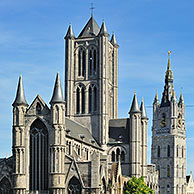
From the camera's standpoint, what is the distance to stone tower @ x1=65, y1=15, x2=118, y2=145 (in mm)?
121375

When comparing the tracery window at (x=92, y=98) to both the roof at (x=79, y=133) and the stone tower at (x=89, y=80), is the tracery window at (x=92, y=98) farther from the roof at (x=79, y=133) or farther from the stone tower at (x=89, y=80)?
the roof at (x=79, y=133)

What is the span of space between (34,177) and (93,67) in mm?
33449

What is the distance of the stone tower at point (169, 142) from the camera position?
A: 550ft

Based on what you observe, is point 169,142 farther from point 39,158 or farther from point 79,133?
point 39,158

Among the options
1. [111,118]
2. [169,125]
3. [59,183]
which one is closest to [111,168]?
[59,183]

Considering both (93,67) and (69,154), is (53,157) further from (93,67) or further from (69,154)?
(93,67)

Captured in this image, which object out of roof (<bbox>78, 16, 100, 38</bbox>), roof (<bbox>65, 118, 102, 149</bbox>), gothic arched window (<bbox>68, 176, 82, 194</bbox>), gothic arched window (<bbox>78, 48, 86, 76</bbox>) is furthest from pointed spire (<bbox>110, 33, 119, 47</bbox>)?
gothic arched window (<bbox>68, 176, 82, 194</bbox>)

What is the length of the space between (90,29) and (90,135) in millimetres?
21906

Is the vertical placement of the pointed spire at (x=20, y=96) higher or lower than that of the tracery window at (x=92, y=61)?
lower

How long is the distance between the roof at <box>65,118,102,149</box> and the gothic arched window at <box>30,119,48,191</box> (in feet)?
24.6

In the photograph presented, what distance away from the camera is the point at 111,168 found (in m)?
107

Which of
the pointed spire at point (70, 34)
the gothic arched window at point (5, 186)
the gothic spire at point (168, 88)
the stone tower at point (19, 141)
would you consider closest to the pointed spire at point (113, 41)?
the pointed spire at point (70, 34)

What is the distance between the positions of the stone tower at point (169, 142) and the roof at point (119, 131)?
155 feet

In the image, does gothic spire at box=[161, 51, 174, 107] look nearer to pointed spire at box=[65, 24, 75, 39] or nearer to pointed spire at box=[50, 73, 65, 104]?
pointed spire at box=[65, 24, 75, 39]
